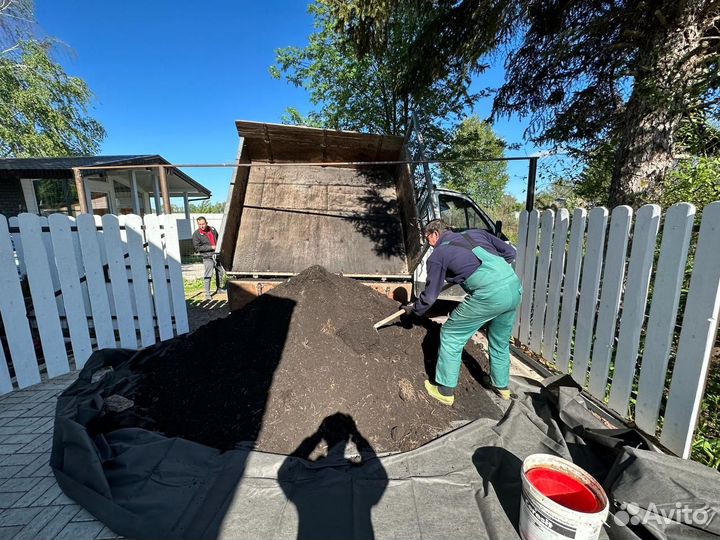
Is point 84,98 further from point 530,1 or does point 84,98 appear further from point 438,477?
point 438,477

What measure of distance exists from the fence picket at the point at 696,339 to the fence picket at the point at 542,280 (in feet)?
4.50

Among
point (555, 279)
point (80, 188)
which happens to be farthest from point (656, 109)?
point (80, 188)

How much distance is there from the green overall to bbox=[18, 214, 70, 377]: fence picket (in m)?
3.61

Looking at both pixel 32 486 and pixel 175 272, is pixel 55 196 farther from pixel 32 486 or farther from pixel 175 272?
pixel 32 486

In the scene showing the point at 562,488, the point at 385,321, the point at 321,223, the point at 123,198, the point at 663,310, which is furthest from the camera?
the point at 123,198

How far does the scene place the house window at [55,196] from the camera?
34.4 feet

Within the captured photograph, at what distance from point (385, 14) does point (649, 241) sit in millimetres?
4431

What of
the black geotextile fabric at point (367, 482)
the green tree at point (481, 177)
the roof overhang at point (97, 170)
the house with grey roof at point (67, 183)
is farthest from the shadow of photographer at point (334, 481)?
the green tree at point (481, 177)

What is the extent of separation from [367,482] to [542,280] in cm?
261

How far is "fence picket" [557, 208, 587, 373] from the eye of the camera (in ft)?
9.06

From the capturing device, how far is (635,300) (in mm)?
2182

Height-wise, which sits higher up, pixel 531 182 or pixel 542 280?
pixel 531 182

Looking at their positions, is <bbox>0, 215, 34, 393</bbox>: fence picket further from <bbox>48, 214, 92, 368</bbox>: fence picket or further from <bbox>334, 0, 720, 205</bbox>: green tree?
<bbox>334, 0, 720, 205</bbox>: green tree
